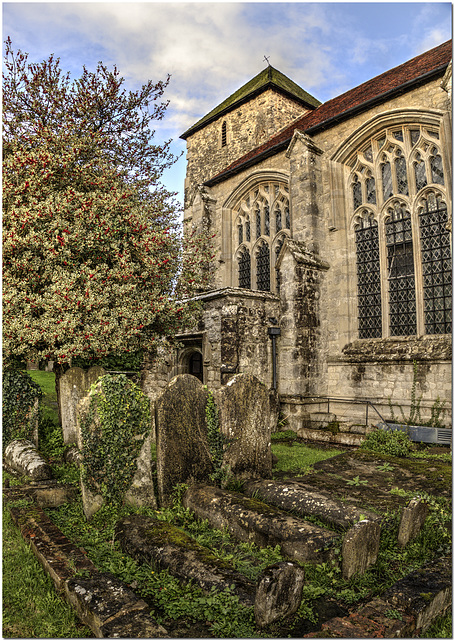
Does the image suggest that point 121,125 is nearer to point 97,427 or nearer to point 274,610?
point 97,427

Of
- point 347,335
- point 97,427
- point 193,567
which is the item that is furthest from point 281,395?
point 193,567

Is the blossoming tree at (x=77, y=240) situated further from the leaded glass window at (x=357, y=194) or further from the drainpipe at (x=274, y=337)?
the leaded glass window at (x=357, y=194)

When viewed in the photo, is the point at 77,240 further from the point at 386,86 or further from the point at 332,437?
the point at 386,86

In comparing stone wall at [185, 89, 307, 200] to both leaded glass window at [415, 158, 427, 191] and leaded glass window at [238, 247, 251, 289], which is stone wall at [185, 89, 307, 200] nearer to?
leaded glass window at [238, 247, 251, 289]

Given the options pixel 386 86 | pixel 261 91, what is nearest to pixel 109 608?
pixel 386 86

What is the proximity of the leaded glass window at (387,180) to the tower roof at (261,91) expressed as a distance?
882 cm

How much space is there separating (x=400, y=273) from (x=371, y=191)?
2768 millimetres

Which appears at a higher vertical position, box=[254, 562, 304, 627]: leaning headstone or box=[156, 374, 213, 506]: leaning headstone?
box=[156, 374, 213, 506]: leaning headstone

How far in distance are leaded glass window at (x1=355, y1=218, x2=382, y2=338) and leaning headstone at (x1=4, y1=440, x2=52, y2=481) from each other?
346 inches

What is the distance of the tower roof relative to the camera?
1811 cm

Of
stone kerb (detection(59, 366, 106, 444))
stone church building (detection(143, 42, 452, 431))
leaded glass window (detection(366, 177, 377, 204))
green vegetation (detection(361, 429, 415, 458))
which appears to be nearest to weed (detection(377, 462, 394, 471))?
green vegetation (detection(361, 429, 415, 458))

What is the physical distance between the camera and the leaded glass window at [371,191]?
11.8 metres

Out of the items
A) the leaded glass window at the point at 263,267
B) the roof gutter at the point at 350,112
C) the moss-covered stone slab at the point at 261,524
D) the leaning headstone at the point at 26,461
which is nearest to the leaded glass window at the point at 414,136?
the roof gutter at the point at 350,112

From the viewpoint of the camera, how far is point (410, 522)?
13.1ft
